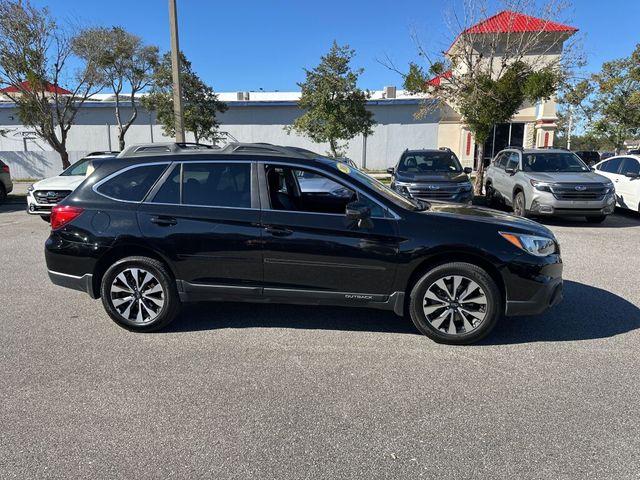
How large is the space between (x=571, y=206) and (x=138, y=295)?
8.99 m

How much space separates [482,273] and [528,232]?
23.1 inches

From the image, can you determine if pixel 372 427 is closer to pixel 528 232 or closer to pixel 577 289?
pixel 528 232

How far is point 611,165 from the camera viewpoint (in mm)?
12398

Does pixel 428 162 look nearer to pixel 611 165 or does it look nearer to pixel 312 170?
pixel 611 165

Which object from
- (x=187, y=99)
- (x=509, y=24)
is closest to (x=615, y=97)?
(x=509, y=24)

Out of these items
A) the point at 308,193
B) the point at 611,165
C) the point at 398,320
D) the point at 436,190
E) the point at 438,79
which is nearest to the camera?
the point at 398,320

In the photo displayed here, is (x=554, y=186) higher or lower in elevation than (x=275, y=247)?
higher

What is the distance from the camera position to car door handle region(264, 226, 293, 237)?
4.03 m

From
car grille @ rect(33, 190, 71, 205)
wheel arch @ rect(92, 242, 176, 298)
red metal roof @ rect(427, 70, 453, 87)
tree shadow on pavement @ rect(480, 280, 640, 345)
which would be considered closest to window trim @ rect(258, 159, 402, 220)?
wheel arch @ rect(92, 242, 176, 298)

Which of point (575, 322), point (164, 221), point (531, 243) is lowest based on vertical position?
point (575, 322)

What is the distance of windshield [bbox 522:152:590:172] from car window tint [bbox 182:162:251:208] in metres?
8.76

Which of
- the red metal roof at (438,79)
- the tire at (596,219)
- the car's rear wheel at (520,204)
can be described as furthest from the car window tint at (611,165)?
the red metal roof at (438,79)

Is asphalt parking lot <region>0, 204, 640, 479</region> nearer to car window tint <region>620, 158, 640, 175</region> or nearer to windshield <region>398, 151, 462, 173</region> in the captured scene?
windshield <region>398, 151, 462, 173</region>

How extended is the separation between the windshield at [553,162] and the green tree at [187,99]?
50.4ft
